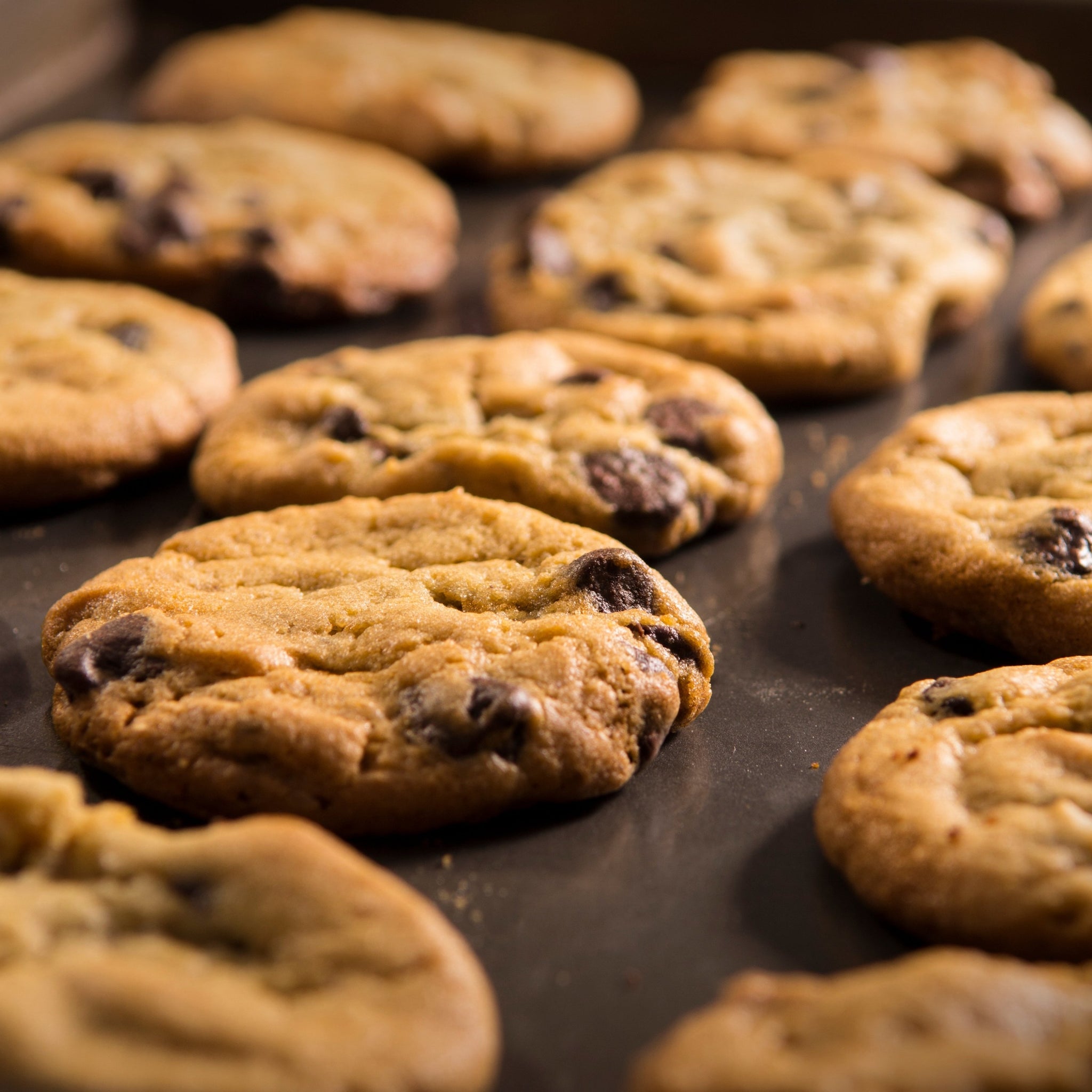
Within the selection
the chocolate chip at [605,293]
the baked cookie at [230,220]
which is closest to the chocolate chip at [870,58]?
the baked cookie at [230,220]

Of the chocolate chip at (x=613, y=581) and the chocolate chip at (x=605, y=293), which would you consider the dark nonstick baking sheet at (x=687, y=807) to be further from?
the chocolate chip at (x=605, y=293)

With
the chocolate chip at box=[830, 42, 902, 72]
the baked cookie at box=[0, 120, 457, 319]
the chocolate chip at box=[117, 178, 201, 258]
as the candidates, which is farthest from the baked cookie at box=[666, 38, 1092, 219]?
the chocolate chip at box=[117, 178, 201, 258]

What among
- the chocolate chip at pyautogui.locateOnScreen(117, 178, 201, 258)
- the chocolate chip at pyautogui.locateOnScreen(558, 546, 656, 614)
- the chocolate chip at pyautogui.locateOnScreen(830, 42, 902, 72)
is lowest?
the chocolate chip at pyautogui.locateOnScreen(117, 178, 201, 258)

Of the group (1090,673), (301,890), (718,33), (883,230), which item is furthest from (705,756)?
(718,33)

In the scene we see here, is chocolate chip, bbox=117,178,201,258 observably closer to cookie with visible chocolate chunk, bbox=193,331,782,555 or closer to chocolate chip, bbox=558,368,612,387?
cookie with visible chocolate chunk, bbox=193,331,782,555

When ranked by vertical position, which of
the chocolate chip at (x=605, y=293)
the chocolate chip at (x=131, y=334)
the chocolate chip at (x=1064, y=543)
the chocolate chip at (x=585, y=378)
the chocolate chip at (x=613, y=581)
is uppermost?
the chocolate chip at (x=1064, y=543)

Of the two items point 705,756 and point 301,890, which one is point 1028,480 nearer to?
point 705,756
